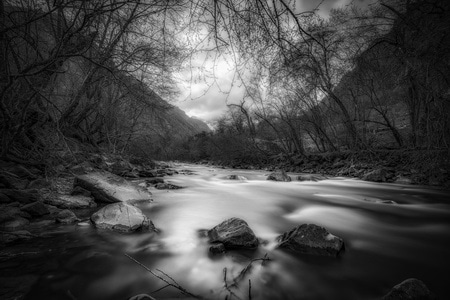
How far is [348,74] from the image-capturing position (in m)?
8.82

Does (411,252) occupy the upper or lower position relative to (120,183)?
lower

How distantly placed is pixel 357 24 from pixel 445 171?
5.92 metres

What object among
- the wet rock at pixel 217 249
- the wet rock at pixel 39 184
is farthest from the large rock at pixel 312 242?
the wet rock at pixel 39 184

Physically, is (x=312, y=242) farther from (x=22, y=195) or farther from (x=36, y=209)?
(x=22, y=195)

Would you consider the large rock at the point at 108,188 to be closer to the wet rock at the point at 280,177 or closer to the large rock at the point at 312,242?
the large rock at the point at 312,242

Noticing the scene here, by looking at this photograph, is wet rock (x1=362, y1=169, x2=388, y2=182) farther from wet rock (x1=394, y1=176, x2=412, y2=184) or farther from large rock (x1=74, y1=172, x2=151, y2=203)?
large rock (x1=74, y1=172, x2=151, y2=203)

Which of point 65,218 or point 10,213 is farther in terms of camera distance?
point 65,218

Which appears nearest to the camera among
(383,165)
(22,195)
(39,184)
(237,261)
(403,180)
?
(237,261)

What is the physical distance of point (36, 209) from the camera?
10.8 ft

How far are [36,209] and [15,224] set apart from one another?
469mm

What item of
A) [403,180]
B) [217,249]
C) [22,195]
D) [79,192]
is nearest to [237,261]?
[217,249]

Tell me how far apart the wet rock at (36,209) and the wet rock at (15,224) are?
0.90 ft

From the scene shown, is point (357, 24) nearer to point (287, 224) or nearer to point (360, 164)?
point (360, 164)

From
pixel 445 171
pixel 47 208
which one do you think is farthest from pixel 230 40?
pixel 445 171
